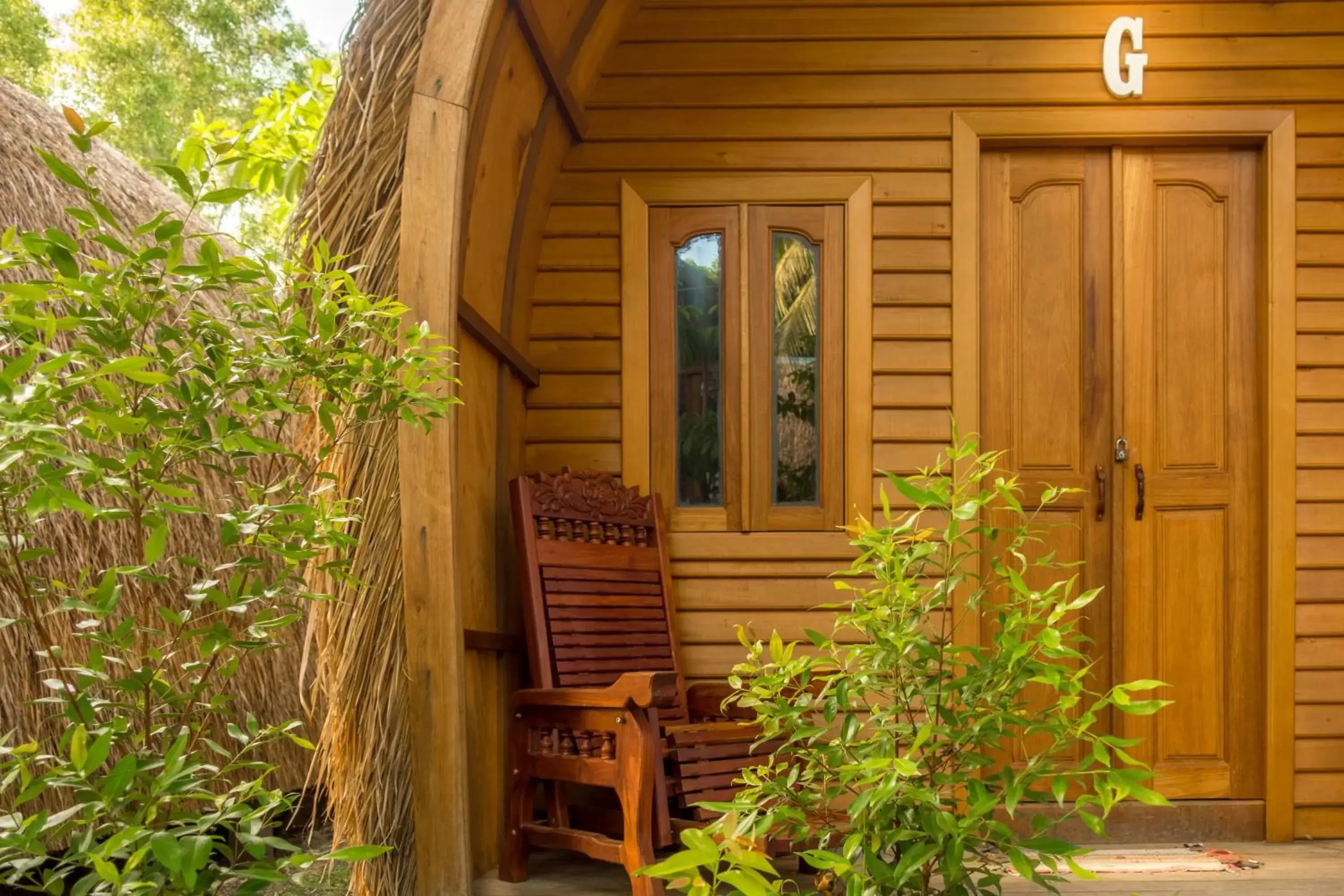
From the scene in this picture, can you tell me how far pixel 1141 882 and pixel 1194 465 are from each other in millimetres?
1545

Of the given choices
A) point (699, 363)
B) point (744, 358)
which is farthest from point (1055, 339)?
point (699, 363)

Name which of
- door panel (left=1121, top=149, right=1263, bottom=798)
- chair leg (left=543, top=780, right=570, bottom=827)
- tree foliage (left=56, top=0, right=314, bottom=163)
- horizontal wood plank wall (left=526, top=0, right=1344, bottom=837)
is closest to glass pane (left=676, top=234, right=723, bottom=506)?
horizontal wood plank wall (left=526, top=0, right=1344, bottom=837)

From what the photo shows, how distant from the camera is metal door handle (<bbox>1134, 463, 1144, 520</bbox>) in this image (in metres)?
4.17

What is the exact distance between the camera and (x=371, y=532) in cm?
305

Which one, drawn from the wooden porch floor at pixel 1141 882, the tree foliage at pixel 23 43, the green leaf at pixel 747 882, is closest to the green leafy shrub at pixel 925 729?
the green leaf at pixel 747 882

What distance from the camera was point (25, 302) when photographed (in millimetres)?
1585

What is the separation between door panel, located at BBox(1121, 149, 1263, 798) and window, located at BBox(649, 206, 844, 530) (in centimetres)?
111

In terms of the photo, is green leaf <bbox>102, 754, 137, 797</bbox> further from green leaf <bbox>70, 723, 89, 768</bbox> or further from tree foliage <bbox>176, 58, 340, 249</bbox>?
tree foliage <bbox>176, 58, 340, 249</bbox>

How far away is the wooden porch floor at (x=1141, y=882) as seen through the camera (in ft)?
10.8

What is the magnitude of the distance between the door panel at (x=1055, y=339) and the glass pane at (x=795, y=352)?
2.01 feet

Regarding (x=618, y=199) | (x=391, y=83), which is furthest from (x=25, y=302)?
(x=618, y=199)

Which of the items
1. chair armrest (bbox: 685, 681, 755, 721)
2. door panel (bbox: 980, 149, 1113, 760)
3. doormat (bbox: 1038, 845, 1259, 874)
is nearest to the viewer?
doormat (bbox: 1038, 845, 1259, 874)

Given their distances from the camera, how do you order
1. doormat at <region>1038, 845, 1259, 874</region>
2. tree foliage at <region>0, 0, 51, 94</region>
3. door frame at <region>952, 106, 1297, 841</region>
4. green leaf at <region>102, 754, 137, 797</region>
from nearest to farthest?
green leaf at <region>102, 754, 137, 797</region>
doormat at <region>1038, 845, 1259, 874</region>
door frame at <region>952, 106, 1297, 841</region>
tree foliage at <region>0, 0, 51, 94</region>

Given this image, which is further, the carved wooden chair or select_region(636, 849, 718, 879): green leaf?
the carved wooden chair
